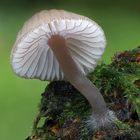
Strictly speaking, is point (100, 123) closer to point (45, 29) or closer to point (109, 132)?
point (109, 132)

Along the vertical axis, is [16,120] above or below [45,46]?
below

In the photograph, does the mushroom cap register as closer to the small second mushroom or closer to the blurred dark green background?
the small second mushroom

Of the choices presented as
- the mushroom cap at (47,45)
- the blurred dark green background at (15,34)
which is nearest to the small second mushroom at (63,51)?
the mushroom cap at (47,45)

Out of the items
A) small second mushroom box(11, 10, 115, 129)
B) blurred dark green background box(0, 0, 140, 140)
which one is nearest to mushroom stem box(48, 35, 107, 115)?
small second mushroom box(11, 10, 115, 129)

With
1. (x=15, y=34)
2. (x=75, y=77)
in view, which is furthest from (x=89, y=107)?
(x=15, y=34)

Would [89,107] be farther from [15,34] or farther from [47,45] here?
[15,34]

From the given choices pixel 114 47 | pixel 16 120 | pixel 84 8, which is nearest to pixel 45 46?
pixel 16 120
